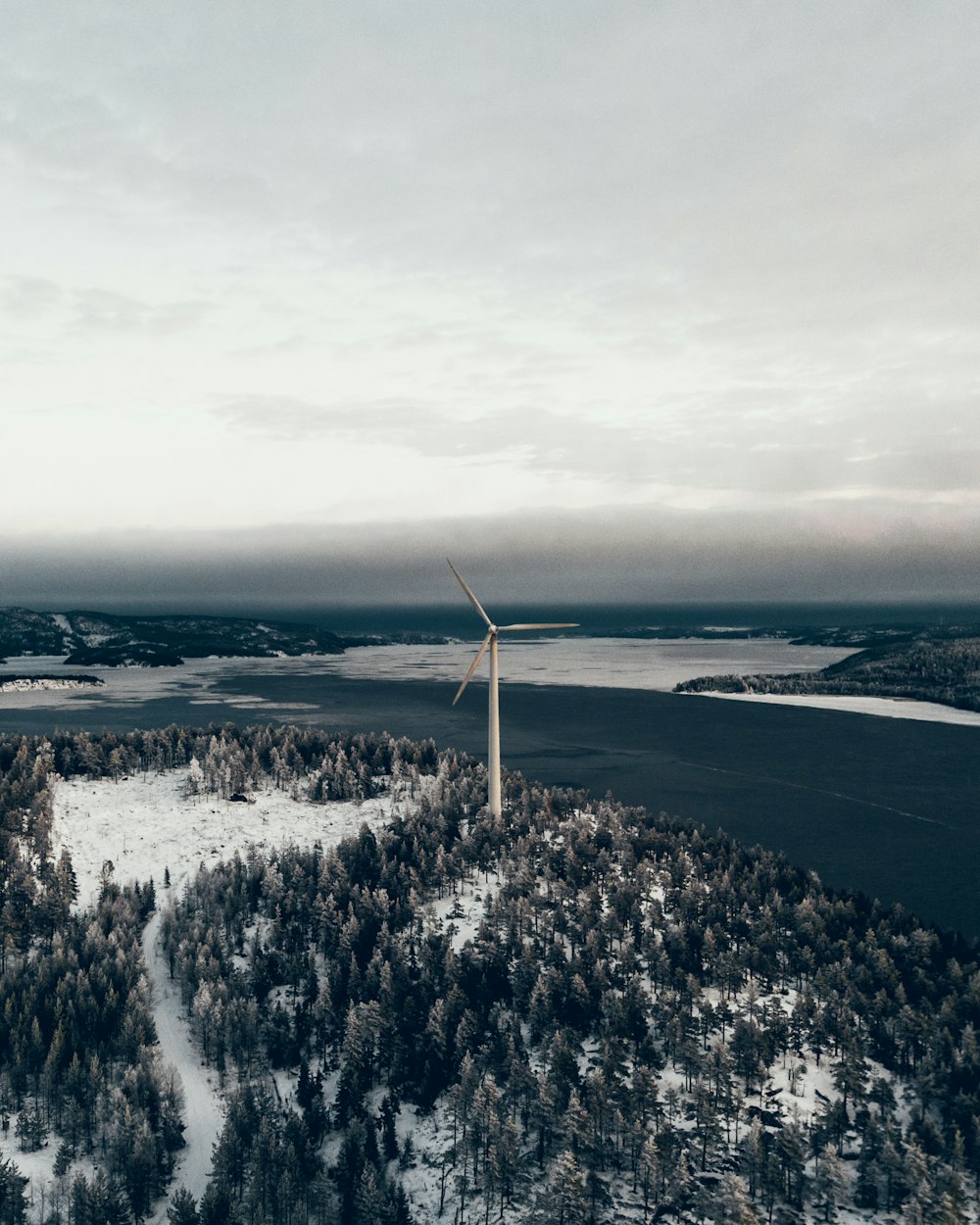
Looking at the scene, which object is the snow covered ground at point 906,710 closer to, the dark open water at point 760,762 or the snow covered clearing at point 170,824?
the dark open water at point 760,762

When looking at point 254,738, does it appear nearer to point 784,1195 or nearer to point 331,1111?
point 331,1111

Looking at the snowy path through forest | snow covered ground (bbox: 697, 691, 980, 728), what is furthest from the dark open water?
the snowy path through forest

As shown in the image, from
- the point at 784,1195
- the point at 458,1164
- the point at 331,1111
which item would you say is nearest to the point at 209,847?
the point at 331,1111

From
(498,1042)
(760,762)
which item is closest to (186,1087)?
(498,1042)

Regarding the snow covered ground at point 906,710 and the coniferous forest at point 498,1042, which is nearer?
the coniferous forest at point 498,1042

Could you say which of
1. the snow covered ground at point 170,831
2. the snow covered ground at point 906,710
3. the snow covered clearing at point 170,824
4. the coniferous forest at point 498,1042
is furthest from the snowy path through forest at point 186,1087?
the snow covered ground at point 906,710

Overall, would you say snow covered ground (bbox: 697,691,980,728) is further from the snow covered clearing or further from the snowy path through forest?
the snowy path through forest

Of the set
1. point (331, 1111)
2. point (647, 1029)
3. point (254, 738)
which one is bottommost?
point (331, 1111)
